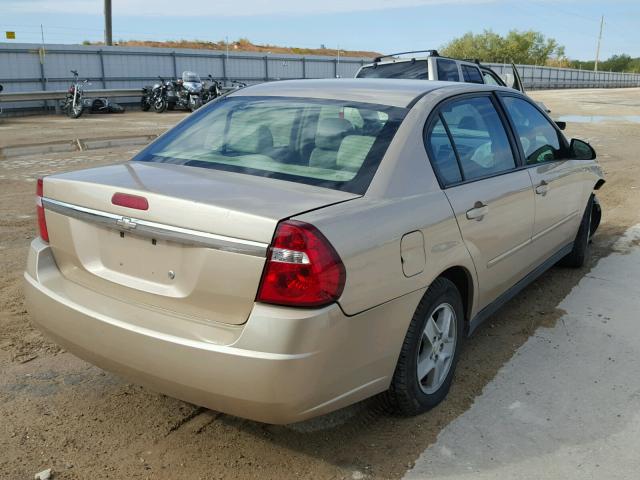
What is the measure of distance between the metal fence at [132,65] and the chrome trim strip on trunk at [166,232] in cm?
2240

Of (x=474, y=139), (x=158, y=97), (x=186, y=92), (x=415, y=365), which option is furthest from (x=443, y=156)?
(x=158, y=97)

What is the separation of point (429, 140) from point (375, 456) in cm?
157

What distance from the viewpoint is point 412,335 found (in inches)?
116

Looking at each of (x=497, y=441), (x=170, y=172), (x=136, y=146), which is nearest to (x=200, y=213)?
(x=170, y=172)

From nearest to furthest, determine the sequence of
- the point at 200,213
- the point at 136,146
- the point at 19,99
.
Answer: the point at 200,213 < the point at 136,146 < the point at 19,99

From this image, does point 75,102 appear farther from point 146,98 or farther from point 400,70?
point 400,70

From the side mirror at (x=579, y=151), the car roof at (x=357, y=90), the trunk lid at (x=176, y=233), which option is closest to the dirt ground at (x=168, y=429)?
the trunk lid at (x=176, y=233)

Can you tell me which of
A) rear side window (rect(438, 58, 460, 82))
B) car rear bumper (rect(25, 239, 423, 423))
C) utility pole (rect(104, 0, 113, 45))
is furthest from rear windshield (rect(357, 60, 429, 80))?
utility pole (rect(104, 0, 113, 45))

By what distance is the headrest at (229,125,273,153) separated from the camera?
333cm

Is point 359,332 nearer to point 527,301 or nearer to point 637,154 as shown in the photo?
point 527,301

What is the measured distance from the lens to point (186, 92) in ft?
80.1

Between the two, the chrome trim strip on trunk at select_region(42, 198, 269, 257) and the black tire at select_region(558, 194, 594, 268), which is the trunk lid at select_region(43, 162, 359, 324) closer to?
the chrome trim strip on trunk at select_region(42, 198, 269, 257)

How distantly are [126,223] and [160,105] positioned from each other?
23191 millimetres

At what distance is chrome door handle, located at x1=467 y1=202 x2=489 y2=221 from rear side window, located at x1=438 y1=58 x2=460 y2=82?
853 cm
